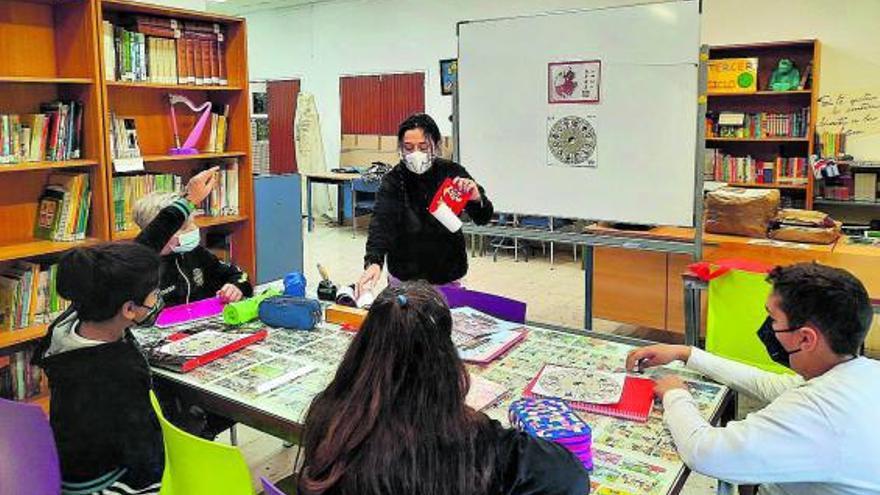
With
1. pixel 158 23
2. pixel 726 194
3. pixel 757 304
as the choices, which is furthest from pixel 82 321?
pixel 726 194

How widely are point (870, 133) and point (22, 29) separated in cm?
634

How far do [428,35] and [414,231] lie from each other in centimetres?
654

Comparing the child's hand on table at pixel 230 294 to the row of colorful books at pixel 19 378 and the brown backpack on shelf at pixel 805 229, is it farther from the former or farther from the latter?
the brown backpack on shelf at pixel 805 229

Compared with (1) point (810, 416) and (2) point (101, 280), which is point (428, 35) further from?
(1) point (810, 416)

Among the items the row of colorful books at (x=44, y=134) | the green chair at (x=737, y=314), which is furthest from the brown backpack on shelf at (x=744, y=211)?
the row of colorful books at (x=44, y=134)

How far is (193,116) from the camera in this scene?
4.44 metres

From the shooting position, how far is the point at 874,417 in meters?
1.35

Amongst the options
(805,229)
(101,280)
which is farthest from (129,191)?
(805,229)

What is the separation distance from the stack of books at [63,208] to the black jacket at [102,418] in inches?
83.0

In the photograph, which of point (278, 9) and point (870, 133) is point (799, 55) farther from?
point (278, 9)

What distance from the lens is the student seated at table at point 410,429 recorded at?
3.55 feet

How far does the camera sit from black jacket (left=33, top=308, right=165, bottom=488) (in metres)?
1.72

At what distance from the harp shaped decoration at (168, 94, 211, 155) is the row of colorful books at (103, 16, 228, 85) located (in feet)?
0.45

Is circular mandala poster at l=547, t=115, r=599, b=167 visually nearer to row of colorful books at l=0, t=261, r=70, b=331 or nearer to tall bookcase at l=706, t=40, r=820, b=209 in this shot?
row of colorful books at l=0, t=261, r=70, b=331
